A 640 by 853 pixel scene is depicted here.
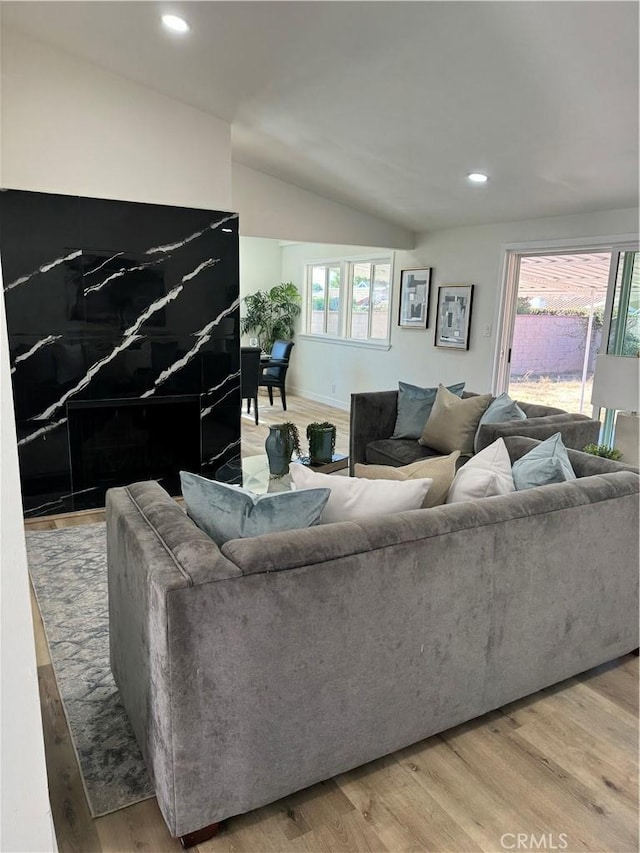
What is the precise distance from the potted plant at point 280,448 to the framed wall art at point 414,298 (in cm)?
337

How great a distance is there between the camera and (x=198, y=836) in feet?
5.07

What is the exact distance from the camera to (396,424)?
430 centimetres

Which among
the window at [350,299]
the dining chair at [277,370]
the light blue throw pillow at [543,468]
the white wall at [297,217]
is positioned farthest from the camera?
the dining chair at [277,370]

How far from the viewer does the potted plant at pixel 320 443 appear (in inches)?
146

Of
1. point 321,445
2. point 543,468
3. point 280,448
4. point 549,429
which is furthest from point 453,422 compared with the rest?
point 543,468

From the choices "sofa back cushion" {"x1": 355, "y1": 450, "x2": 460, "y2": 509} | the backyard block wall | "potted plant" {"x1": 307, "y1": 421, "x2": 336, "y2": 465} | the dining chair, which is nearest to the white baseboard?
the dining chair

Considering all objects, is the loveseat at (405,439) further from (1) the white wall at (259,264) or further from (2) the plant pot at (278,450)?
(1) the white wall at (259,264)

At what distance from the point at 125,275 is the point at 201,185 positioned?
32.9 inches

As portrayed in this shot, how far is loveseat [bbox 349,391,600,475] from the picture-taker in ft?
10.9

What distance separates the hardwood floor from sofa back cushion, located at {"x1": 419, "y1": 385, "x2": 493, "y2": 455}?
1.87 metres

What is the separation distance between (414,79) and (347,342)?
4.68 metres

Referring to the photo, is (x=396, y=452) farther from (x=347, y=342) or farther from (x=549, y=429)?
(x=347, y=342)

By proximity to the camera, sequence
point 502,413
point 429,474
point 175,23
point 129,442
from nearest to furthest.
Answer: point 429,474, point 175,23, point 502,413, point 129,442

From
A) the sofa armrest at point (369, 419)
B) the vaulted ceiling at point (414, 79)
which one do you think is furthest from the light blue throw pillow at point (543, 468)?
the sofa armrest at point (369, 419)
